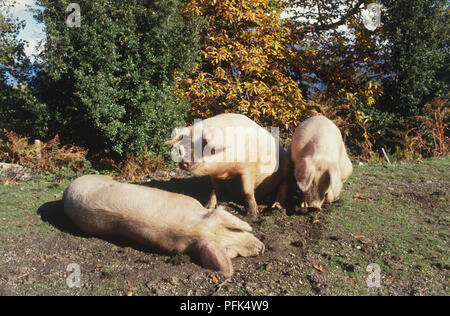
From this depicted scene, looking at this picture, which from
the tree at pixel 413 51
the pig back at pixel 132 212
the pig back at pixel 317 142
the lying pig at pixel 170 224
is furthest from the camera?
the tree at pixel 413 51

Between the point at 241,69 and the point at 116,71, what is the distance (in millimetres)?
2989

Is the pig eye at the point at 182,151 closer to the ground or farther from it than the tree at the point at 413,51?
closer to the ground

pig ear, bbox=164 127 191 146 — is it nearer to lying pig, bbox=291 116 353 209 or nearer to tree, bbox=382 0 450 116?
lying pig, bbox=291 116 353 209

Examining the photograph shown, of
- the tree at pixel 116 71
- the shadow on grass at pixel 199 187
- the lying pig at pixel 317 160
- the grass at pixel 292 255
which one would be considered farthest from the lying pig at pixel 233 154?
the tree at pixel 116 71

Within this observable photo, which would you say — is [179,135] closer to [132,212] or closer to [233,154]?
[233,154]

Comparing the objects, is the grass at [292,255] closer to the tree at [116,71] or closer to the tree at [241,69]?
the tree at [116,71]

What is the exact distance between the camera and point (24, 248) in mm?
3717

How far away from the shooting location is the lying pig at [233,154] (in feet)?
12.8

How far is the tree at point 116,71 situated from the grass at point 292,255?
220 cm

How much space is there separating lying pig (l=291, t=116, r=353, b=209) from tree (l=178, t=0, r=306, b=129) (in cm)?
350

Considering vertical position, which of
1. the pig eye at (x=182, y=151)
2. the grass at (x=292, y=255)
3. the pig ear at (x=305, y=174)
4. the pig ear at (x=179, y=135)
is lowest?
the grass at (x=292, y=255)

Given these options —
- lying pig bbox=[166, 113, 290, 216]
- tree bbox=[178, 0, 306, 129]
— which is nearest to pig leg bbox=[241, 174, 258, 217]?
lying pig bbox=[166, 113, 290, 216]
